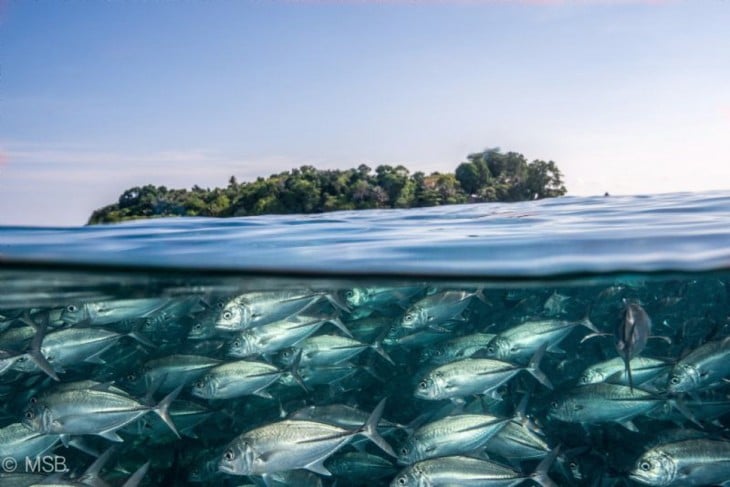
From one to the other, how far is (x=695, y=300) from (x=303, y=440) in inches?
376

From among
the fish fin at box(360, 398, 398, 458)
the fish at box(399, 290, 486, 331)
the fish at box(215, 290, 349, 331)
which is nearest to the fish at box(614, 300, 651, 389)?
the fish at box(399, 290, 486, 331)

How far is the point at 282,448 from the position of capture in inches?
207

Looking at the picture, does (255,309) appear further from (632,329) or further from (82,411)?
(632,329)

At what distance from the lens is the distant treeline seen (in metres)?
13.6

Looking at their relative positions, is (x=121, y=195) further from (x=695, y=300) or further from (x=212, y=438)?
(x=695, y=300)

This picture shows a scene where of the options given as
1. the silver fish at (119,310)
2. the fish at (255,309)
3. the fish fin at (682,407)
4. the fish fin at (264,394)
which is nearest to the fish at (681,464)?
the fish fin at (682,407)

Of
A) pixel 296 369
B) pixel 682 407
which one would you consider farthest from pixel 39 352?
pixel 682 407

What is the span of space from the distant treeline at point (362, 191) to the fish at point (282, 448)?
8297 mm

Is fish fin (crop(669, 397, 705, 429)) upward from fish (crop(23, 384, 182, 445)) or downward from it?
downward

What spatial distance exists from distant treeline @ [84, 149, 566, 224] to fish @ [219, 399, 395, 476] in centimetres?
830

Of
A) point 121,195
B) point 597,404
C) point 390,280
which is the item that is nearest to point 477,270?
point 390,280

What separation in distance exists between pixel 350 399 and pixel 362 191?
754 centimetres

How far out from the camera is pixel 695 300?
11898 millimetres

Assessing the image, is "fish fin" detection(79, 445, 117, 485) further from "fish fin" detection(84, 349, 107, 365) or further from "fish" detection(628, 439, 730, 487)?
"fish" detection(628, 439, 730, 487)
